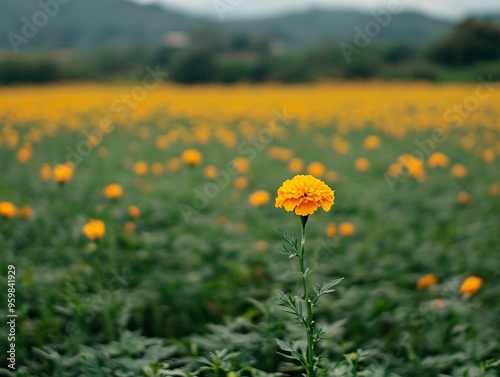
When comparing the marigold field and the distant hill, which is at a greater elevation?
the distant hill

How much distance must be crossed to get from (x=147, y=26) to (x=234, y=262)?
6337 centimetres

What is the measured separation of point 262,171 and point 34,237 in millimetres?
2772

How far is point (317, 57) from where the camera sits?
2089cm

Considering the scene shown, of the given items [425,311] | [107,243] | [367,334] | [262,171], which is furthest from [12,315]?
[262,171]

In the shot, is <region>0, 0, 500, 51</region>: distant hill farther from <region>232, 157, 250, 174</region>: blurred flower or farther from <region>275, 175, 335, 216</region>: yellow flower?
<region>275, 175, 335, 216</region>: yellow flower

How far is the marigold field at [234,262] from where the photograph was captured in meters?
1.97

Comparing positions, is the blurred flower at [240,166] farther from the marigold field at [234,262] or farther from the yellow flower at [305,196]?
the yellow flower at [305,196]

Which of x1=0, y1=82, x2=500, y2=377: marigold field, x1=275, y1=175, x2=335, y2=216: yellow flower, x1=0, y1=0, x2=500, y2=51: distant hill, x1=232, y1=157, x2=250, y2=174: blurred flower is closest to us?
x1=275, y1=175, x2=335, y2=216: yellow flower

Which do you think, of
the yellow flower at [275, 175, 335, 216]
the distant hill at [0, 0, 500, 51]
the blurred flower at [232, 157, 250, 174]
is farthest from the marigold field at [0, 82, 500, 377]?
the distant hill at [0, 0, 500, 51]

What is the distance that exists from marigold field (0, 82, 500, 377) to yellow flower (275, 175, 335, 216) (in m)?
0.40

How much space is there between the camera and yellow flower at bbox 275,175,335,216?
139 centimetres

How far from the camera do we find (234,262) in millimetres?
2898

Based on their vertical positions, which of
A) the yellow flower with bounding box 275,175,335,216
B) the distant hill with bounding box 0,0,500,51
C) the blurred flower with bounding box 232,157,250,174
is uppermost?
the distant hill with bounding box 0,0,500,51

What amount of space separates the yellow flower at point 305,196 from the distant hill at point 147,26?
26.1 m
